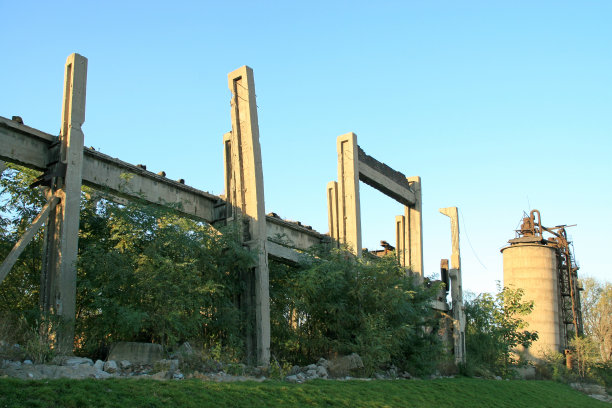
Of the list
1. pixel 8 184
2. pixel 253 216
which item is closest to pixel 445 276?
pixel 253 216

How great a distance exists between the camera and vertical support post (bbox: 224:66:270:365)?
64.3 feet

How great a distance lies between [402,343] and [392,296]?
2098 mm

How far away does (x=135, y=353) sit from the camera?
1469 centimetres

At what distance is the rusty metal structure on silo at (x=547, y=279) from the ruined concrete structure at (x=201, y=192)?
23.4 m

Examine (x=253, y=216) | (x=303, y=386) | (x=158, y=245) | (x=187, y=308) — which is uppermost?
(x=253, y=216)

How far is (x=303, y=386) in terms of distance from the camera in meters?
15.4

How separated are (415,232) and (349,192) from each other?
6.97 meters

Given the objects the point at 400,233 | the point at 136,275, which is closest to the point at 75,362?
the point at 136,275

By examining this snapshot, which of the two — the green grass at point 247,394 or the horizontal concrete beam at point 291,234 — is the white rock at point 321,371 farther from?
the horizontal concrete beam at point 291,234

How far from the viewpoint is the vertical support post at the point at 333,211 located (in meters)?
25.8

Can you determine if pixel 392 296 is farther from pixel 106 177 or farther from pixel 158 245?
pixel 106 177

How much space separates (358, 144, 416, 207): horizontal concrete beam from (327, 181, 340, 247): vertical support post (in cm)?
141

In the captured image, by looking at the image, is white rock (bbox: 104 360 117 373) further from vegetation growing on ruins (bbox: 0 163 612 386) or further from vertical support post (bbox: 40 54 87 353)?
vertical support post (bbox: 40 54 87 353)

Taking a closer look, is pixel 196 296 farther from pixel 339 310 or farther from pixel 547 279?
pixel 547 279
